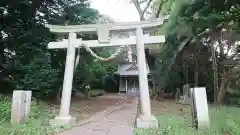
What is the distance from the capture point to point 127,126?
6.72 metres

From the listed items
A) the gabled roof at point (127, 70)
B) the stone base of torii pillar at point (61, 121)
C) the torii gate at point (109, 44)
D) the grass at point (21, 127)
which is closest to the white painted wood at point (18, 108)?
the grass at point (21, 127)

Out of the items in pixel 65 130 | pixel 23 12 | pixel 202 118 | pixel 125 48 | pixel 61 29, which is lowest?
pixel 65 130

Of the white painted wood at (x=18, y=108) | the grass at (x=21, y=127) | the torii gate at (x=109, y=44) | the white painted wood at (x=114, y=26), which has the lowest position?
the grass at (x=21, y=127)

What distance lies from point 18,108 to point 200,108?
188 inches

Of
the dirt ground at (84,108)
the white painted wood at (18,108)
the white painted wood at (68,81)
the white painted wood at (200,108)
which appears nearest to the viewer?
the white painted wood at (200,108)

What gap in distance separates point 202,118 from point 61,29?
16.9 feet

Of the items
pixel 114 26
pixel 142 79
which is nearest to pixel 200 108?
pixel 142 79

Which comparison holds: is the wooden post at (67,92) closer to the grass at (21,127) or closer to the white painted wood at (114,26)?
the white painted wood at (114,26)

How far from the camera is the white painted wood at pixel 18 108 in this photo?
21.8 feet

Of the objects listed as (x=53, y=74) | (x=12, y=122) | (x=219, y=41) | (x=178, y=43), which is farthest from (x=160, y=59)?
(x=12, y=122)

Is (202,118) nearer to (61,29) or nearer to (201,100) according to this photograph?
(201,100)

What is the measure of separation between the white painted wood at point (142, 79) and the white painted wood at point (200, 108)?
1.34m

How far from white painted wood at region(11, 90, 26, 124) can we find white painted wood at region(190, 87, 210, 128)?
4629 millimetres

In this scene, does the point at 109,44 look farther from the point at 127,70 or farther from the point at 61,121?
the point at 127,70
